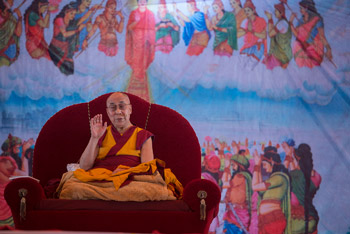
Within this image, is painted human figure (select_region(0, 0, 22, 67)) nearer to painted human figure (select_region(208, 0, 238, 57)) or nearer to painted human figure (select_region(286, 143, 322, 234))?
painted human figure (select_region(208, 0, 238, 57))

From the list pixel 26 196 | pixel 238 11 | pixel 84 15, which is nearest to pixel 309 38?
pixel 238 11

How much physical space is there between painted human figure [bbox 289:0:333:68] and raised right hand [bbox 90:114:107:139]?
278cm

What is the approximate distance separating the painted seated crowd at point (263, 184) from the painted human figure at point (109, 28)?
63.6 inches

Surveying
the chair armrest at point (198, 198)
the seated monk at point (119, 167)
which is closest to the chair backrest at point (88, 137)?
the seated monk at point (119, 167)

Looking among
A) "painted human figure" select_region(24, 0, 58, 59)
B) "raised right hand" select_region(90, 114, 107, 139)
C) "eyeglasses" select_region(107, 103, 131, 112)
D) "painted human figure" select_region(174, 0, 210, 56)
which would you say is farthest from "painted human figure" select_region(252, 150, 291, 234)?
"painted human figure" select_region(24, 0, 58, 59)

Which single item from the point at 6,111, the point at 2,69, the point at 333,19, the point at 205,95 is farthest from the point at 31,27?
the point at 333,19

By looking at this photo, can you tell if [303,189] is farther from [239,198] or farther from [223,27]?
[223,27]

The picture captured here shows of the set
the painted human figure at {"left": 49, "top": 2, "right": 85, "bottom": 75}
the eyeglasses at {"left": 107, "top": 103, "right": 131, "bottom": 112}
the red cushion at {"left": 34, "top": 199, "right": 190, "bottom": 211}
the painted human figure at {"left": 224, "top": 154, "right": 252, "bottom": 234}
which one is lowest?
the painted human figure at {"left": 224, "top": 154, "right": 252, "bottom": 234}

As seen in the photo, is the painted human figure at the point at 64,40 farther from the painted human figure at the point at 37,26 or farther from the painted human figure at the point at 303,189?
the painted human figure at the point at 303,189

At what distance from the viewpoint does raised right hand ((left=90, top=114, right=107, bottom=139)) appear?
143 inches

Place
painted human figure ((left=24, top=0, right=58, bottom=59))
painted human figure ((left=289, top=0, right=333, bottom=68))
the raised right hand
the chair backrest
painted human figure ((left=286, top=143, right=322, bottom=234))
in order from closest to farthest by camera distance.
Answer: the raised right hand
the chair backrest
painted human figure ((left=286, top=143, right=322, bottom=234))
painted human figure ((left=289, top=0, right=333, bottom=68))
painted human figure ((left=24, top=0, right=58, bottom=59))

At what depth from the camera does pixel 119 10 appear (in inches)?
228

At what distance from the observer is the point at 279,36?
561 cm

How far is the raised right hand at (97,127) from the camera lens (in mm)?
3643
